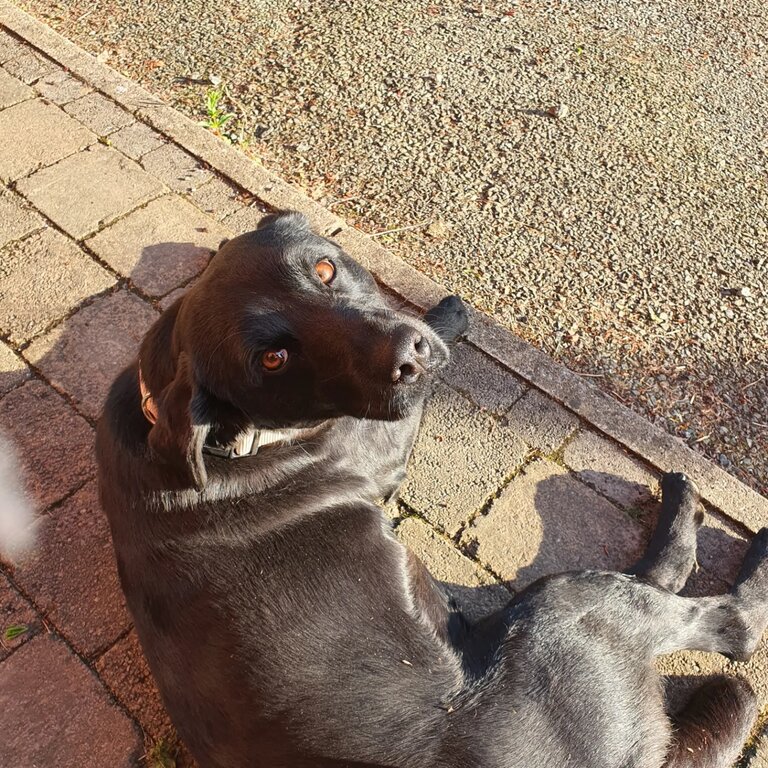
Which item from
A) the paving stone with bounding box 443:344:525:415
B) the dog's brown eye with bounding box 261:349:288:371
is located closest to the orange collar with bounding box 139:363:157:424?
the dog's brown eye with bounding box 261:349:288:371

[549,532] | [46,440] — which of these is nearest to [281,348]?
[549,532]

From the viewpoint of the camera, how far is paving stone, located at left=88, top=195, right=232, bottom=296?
11.9ft

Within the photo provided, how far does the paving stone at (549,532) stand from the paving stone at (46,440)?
1.77 meters

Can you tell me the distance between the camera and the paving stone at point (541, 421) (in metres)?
3.09

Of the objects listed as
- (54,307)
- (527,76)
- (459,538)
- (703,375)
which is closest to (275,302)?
(459,538)

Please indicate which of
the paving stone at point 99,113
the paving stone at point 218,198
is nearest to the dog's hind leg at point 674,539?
the paving stone at point 218,198

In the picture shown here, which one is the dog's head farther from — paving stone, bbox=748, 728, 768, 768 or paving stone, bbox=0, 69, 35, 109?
paving stone, bbox=0, 69, 35, 109

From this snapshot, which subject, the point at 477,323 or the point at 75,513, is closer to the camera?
the point at 75,513

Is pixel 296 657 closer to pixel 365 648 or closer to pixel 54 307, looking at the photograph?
pixel 365 648

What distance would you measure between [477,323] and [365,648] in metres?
1.92

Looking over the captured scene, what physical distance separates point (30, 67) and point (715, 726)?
539 centimetres

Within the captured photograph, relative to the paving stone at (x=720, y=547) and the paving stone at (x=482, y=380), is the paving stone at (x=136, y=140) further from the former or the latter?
the paving stone at (x=720, y=547)

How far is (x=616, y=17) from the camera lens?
5.20 meters

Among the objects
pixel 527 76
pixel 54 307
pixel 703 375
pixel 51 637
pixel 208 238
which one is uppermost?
pixel 527 76
